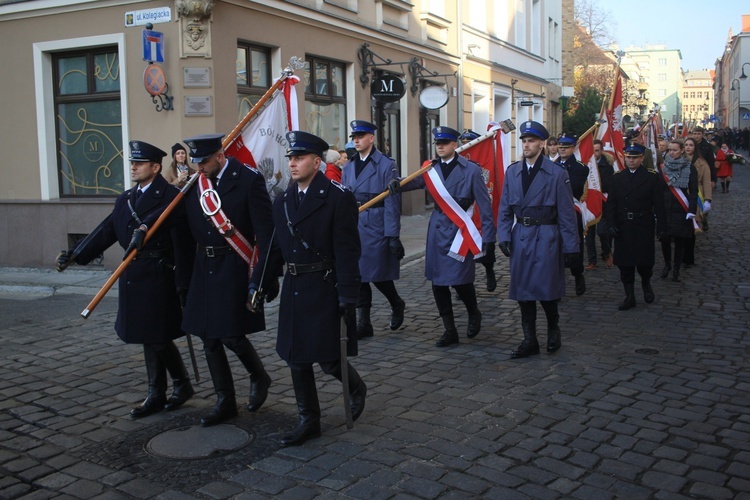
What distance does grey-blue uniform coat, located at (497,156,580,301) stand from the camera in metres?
6.85

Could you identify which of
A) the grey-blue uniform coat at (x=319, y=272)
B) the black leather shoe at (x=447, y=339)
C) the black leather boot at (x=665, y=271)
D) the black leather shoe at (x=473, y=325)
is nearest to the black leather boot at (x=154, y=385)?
the grey-blue uniform coat at (x=319, y=272)

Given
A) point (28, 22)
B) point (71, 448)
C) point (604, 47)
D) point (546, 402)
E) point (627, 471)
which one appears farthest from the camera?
point (604, 47)

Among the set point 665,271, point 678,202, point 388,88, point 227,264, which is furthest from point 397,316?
point 388,88

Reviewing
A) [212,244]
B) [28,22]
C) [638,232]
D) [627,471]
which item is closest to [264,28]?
[28,22]

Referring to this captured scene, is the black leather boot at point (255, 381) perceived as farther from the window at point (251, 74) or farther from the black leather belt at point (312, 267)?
the window at point (251, 74)

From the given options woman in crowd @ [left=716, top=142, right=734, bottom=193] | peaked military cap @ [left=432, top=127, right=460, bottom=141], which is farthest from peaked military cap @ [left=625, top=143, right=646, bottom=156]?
woman in crowd @ [left=716, top=142, right=734, bottom=193]

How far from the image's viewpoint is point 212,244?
520cm

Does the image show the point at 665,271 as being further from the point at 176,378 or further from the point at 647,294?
the point at 176,378

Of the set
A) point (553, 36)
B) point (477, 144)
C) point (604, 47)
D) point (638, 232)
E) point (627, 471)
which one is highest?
point (604, 47)

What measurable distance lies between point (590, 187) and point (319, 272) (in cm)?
716

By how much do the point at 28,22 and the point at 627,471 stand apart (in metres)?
11.3

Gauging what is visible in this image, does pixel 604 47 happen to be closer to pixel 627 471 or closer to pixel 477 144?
pixel 477 144

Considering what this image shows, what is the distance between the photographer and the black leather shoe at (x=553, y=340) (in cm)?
697

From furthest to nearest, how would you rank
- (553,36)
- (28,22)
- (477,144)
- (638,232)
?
1. (553,36)
2. (28,22)
3. (638,232)
4. (477,144)
